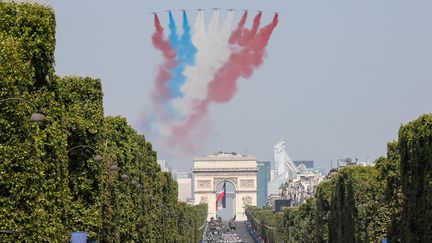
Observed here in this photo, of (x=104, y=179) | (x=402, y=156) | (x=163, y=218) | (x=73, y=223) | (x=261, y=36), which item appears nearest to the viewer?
(x=73, y=223)

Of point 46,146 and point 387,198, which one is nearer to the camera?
point 46,146

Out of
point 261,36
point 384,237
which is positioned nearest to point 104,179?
point 384,237

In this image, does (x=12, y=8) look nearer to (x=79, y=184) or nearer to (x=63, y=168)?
(x=63, y=168)

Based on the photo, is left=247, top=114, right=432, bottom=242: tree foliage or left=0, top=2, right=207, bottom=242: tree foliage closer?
left=0, top=2, right=207, bottom=242: tree foliage

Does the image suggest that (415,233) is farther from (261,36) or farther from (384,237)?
(261,36)

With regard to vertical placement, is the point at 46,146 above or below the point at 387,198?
below

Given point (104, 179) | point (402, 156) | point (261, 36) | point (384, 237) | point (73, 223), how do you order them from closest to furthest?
point (73, 223) < point (104, 179) < point (402, 156) < point (384, 237) < point (261, 36)

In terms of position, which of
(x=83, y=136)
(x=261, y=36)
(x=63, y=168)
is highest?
(x=261, y=36)

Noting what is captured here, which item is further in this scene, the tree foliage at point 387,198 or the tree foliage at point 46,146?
the tree foliage at point 387,198

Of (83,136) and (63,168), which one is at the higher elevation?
(83,136)

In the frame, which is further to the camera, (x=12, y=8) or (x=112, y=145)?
(x=112, y=145)
